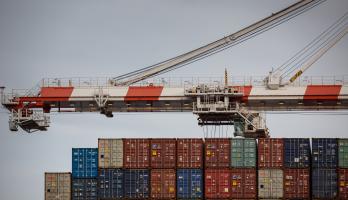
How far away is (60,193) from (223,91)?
1607 cm

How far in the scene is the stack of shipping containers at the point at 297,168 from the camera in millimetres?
79250

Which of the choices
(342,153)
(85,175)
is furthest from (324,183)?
(85,175)

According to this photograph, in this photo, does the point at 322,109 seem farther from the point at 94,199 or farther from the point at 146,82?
the point at 94,199

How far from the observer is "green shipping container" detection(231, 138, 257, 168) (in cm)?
8025

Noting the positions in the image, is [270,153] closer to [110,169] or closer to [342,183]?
[342,183]

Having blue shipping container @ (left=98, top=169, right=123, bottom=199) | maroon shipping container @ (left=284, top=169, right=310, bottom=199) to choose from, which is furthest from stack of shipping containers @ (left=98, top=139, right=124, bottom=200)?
maroon shipping container @ (left=284, top=169, right=310, bottom=199)

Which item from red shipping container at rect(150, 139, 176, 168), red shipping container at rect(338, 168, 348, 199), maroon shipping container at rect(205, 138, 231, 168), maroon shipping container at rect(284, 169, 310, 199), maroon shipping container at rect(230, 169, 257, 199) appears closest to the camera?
red shipping container at rect(338, 168, 348, 199)

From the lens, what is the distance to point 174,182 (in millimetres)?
80000

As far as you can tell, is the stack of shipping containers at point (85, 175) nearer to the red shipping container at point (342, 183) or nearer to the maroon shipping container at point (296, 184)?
the maroon shipping container at point (296, 184)

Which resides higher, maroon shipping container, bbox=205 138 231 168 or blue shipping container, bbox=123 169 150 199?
maroon shipping container, bbox=205 138 231 168

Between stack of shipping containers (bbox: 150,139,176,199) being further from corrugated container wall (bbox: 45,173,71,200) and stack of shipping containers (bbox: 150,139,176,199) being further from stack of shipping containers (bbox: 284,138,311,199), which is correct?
stack of shipping containers (bbox: 284,138,311,199)

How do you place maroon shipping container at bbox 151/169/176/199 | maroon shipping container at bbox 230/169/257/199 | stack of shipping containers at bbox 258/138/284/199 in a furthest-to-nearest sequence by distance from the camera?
maroon shipping container at bbox 151/169/176/199, stack of shipping containers at bbox 258/138/284/199, maroon shipping container at bbox 230/169/257/199

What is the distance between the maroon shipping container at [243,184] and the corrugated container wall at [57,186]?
39.4ft

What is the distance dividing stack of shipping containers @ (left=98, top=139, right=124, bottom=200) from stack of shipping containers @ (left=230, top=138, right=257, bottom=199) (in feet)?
26.5
